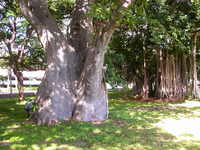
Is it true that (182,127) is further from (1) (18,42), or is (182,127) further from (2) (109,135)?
(1) (18,42)

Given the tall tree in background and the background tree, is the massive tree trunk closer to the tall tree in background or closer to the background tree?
the background tree

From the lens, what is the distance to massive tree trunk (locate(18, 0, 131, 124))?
6836mm

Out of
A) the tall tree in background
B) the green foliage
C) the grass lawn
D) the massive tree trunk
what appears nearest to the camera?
the grass lawn

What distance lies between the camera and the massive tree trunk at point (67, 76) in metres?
6.84

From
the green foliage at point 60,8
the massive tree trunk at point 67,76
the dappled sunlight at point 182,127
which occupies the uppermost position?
the green foliage at point 60,8

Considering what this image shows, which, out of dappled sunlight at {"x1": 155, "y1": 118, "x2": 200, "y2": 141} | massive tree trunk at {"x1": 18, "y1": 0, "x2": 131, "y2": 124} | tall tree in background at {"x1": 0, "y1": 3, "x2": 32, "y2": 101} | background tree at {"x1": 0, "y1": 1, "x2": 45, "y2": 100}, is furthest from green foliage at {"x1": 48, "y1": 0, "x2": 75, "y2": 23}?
dappled sunlight at {"x1": 155, "y1": 118, "x2": 200, "y2": 141}

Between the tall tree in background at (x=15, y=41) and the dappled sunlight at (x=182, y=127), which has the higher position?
the tall tree in background at (x=15, y=41)

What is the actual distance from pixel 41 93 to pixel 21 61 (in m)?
7.24

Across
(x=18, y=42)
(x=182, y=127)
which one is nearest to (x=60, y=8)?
(x=18, y=42)

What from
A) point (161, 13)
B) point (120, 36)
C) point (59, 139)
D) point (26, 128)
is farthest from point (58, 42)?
point (120, 36)

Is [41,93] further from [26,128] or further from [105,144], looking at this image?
[105,144]

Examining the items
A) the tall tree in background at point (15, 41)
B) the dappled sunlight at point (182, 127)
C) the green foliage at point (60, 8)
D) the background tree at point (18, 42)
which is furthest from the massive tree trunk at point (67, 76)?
the tall tree in background at point (15, 41)

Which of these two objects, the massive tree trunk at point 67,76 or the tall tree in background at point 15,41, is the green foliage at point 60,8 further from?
the massive tree trunk at point 67,76

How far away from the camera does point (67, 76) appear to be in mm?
7316
